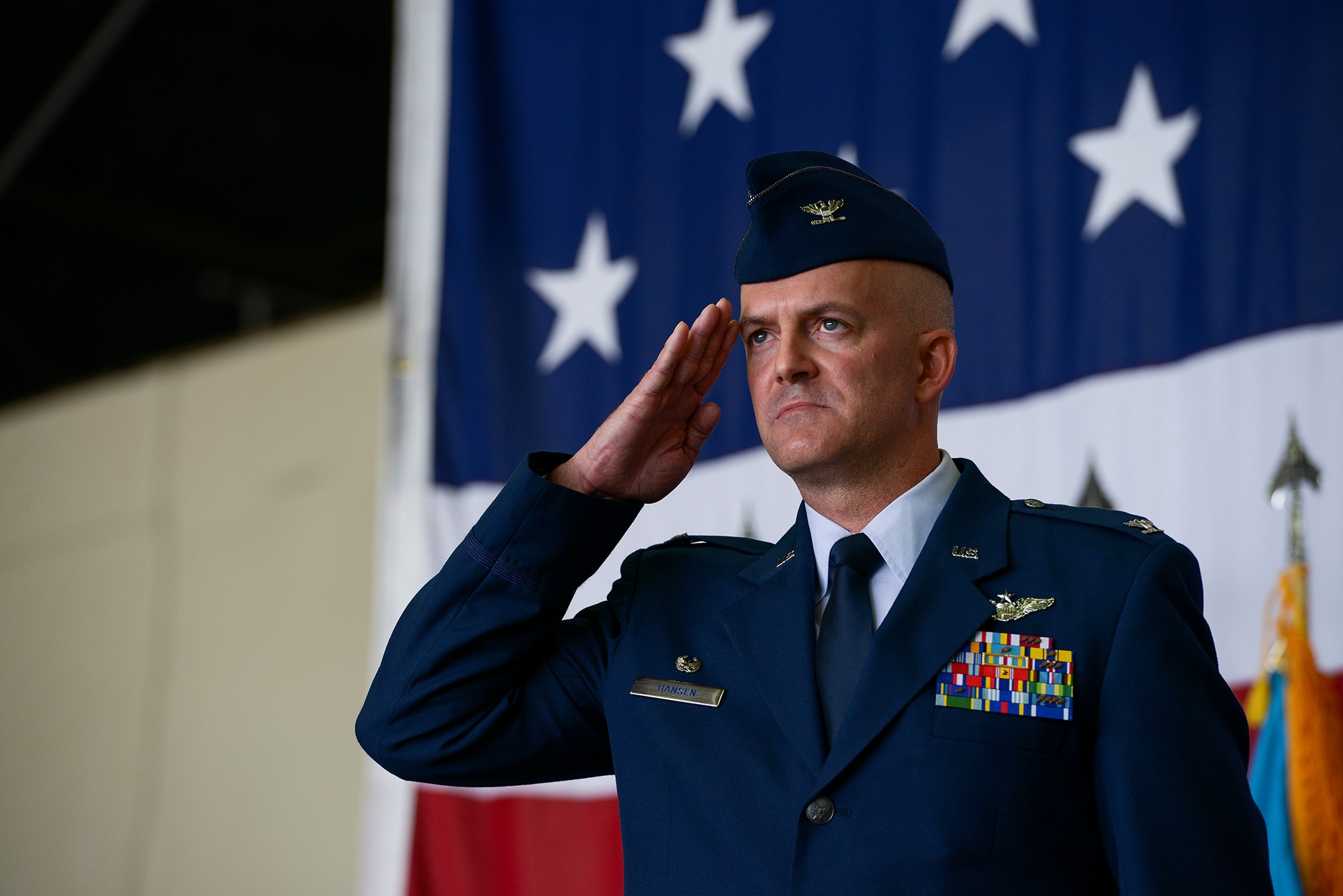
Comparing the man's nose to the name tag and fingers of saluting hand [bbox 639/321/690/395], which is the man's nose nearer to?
fingers of saluting hand [bbox 639/321/690/395]

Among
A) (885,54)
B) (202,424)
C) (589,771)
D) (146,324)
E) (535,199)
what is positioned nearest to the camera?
(589,771)

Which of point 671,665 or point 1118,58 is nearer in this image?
point 671,665

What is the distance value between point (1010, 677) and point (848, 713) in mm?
151

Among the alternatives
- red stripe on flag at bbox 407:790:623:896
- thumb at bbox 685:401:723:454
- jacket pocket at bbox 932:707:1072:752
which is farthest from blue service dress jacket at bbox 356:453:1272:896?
red stripe on flag at bbox 407:790:623:896

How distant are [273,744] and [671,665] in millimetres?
4126

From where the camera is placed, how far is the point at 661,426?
1.50m

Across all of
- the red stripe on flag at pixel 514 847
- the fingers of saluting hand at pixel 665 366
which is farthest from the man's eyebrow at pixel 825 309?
the red stripe on flag at pixel 514 847

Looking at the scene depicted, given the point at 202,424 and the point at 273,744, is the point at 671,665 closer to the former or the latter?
the point at 273,744

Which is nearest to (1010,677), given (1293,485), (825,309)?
(825,309)

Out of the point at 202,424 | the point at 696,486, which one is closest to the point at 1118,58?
the point at 696,486

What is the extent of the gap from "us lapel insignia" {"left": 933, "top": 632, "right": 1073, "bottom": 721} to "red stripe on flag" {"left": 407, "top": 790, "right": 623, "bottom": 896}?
1.68 meters

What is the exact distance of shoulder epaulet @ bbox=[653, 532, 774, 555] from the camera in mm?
1539

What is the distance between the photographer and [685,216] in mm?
2934

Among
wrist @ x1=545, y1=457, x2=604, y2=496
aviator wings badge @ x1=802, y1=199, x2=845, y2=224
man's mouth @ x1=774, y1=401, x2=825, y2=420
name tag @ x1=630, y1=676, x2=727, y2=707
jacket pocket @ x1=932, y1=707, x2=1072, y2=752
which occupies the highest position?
aviator wings badge @ x1=802, y1=199, x2=845, y2=224
